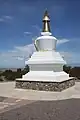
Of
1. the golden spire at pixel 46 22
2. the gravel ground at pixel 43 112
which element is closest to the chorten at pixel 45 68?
the golden spire at pixel 46 22

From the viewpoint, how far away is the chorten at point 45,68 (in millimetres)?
13285

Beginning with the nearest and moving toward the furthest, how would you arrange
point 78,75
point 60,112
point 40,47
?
point 60,112
point 40,47
point 78,75

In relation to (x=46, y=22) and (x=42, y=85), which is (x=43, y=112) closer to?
(x=42, y=85)

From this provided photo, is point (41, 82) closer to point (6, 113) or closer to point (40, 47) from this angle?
point (40, 47)

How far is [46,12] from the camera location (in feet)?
51.4

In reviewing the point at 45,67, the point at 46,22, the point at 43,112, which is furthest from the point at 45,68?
the point at 43,112

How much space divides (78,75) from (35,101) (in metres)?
12.8

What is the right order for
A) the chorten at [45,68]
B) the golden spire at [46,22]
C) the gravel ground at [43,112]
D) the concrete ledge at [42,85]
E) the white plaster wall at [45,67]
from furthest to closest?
the golden spire at [46,22], the white plaster wall at [45,67], the chorten at [45,68], the concrete ledge at [42,85], the gravel ground at [43,112]

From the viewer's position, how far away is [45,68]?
14.5 meters

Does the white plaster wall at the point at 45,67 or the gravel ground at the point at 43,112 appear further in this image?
the white plaster wall at the point at 45,67

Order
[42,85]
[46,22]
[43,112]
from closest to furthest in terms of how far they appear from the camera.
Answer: [43,112], [42,85], [46,22]

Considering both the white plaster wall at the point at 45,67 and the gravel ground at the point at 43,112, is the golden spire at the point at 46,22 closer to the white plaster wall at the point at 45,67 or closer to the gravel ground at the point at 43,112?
the white plaster wall at the point at 45,67

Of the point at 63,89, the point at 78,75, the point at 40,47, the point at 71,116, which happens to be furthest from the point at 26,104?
the point at 78,75

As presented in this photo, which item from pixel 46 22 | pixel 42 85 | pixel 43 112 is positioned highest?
pixel 46 22
